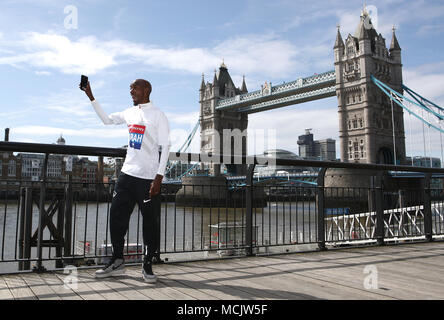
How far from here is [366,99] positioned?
158 feet

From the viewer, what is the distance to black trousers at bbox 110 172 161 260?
2.75 metres

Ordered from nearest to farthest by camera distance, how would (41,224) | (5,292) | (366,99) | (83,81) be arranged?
(5,292) < (83,81) < (41,224) < (366,99)

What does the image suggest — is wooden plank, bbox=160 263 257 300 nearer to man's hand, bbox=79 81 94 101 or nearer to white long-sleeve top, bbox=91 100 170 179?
white long-sleeve top, bbox=91 100 170 179

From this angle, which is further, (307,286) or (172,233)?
(172,233)

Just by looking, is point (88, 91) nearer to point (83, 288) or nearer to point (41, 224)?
point (41, 224)

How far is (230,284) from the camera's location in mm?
2689

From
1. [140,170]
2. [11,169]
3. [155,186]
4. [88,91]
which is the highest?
[11,169]

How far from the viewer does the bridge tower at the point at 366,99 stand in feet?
159

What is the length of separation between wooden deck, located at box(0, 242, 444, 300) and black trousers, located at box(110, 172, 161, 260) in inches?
12.2

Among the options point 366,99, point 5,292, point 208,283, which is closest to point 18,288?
point 5,292

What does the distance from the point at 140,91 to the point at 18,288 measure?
5.16 feet

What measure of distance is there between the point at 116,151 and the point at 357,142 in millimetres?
49752
